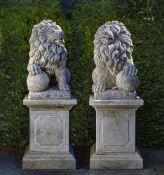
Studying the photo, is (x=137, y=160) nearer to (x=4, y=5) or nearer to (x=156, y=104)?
(x=156, y=104)

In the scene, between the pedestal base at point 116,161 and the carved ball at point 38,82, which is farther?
the pedestal base at point 116,161

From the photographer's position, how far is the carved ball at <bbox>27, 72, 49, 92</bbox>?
703cm

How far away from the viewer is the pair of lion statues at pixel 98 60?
702 centimetres

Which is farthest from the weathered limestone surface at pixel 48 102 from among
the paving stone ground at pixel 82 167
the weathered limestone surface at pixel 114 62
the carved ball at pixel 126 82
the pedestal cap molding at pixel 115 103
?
the carved ball at pixel 126 82

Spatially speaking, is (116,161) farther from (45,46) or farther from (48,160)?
(45,46)

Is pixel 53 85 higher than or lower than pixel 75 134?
higher

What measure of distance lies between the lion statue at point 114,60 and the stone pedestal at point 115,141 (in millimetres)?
291

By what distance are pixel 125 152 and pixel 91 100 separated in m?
0.78

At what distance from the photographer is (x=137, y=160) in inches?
283

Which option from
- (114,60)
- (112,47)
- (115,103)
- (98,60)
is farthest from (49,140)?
(112,47)

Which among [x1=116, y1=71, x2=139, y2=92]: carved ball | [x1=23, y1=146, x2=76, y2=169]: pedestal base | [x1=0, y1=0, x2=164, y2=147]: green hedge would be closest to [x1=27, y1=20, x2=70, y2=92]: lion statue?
[x1=116, y1=71, x2=139, y2=92]: carved ball

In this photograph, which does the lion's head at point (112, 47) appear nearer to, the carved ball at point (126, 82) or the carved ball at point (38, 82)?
the carved ball at point (126, 82)

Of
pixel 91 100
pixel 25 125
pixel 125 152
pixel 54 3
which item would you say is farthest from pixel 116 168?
pixel 54 3

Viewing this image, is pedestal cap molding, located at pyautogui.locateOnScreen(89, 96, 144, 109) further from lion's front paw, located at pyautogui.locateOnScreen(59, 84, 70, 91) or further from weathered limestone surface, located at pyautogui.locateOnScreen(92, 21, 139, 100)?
lion's front paw, located at pyautogui.locateOnScreen(59, 84, 70, 91)
